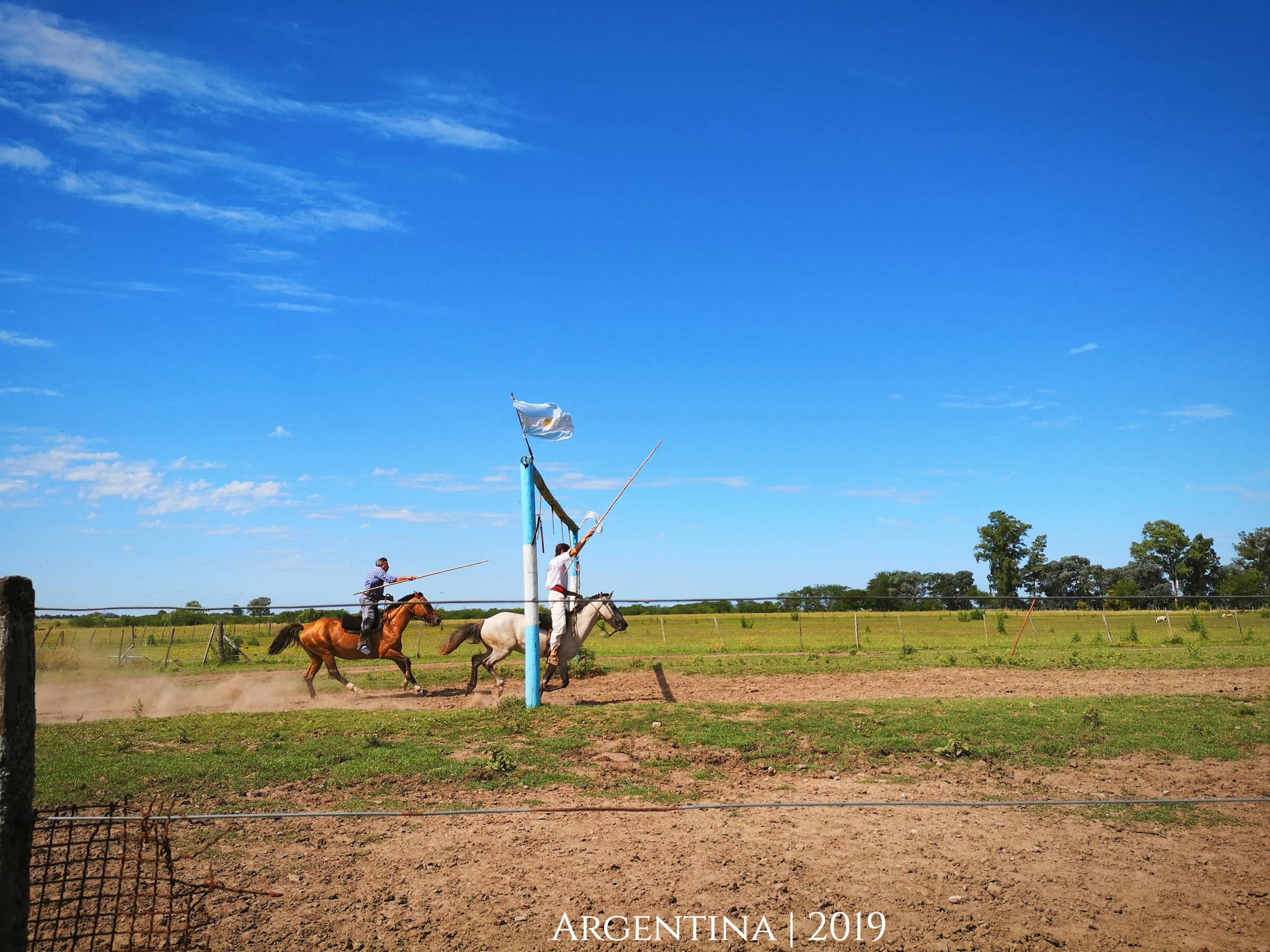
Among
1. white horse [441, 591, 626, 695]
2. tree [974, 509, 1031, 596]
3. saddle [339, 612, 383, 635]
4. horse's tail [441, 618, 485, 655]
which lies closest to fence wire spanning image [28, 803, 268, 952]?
white horse [441, 591, 626, 695]

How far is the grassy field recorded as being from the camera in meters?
19.6

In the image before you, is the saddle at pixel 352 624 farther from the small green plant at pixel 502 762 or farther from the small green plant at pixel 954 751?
the small green plant at pixel 954 751

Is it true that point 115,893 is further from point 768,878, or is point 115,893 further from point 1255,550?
point 1255,550

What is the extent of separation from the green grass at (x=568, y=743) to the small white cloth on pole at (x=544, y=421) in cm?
509

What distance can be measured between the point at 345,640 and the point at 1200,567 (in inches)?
3874

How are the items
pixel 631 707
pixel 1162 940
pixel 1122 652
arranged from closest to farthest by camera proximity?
1. pixel 1162 940
2. pixel 631 707
3. pixel 1122 652

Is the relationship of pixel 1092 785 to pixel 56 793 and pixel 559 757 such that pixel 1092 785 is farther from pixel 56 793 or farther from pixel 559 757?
pixel 56 793

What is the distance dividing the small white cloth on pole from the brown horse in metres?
4.35

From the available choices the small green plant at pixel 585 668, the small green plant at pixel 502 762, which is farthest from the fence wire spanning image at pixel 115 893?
the small green plant at pixel 585 668

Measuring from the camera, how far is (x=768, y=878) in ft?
19.2

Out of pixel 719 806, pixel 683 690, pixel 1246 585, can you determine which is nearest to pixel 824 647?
pixel 683 690

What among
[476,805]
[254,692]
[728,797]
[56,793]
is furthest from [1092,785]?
[254,692]

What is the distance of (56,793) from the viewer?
788cm

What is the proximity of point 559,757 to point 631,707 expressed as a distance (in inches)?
109
